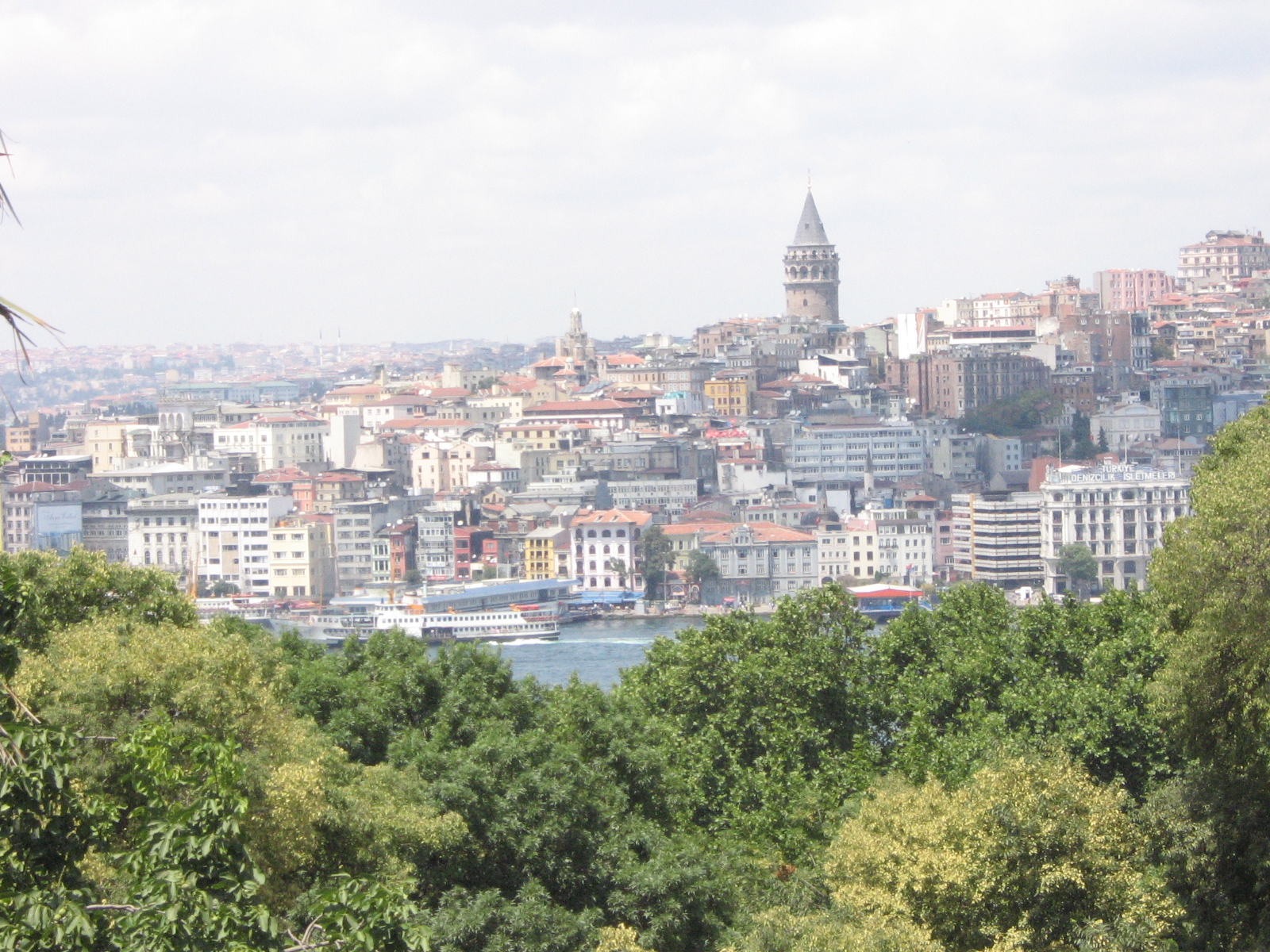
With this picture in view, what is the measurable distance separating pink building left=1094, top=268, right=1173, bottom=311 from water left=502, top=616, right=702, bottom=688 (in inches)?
1138

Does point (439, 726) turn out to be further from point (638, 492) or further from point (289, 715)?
point (638, 492)

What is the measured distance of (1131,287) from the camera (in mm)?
55406

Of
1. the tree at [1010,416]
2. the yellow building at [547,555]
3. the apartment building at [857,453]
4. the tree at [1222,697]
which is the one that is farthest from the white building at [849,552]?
the tree at [1222,697]

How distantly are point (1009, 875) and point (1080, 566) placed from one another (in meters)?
25.4

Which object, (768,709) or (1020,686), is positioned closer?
(1020,686)

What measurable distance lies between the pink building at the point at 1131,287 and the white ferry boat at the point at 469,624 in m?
30.7

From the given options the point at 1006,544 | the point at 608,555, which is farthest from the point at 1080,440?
the point at 608,555

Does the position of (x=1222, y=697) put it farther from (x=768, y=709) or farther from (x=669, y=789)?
(x=768, y=709)

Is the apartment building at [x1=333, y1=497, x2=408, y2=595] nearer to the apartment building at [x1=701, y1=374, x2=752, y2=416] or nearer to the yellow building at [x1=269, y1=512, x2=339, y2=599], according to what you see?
the yellow building at [x1=269, y1=512, x2=339, y2=599]

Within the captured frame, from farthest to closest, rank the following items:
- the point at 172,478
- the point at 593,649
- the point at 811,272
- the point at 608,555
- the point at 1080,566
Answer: the point at 811,272
the point at 172,478
the point at 608,555
the point at 1080,566
the point at 593,649

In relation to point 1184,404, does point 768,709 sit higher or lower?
lower

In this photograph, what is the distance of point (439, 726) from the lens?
6.06 m

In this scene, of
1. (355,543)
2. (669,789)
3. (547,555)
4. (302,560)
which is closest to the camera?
(669,789)

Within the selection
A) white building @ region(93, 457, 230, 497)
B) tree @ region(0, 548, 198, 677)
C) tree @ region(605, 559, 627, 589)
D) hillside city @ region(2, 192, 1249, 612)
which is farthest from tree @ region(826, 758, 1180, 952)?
white building @ region(93, 457, 230, 497)
